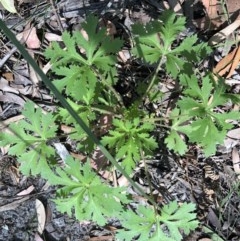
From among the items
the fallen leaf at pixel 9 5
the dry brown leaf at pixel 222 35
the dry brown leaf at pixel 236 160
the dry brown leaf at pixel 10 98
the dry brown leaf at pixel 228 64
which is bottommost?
the dry brown leaf at pixel 236 160

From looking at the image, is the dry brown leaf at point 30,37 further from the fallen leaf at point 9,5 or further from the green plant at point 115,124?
the green plant at point 115,124

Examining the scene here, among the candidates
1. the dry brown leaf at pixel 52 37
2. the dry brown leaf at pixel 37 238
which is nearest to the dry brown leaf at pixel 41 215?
the dry brown leaf at pixel 37 238

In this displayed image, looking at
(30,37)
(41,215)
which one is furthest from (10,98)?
(41,215)

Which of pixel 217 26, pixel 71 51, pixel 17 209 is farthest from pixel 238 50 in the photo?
pixel 17 209

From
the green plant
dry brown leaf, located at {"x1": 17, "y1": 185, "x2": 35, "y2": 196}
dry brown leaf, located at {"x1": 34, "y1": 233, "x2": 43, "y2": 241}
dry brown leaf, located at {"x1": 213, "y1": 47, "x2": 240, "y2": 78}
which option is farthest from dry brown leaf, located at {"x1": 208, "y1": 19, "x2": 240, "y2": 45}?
dry brown leaf, located at {"x1": 34, "y1": 233, "x2": 43, "y2": 241}

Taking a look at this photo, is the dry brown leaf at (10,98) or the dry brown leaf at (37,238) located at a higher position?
the dry brown leaf at (10,98)

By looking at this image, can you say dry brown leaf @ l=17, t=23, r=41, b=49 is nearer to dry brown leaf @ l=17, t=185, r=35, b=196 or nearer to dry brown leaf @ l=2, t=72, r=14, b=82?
dry brown leaf @ l=2, t=72, r=14, b=82
